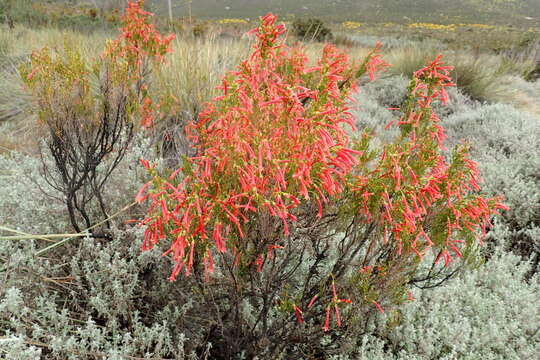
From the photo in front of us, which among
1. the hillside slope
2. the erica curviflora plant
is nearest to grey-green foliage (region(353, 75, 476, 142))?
the erica curviflora plant

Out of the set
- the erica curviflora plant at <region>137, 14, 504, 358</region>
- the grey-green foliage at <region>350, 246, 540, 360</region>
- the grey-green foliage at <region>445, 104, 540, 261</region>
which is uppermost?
the erica curviflora plant at <region>137, 14, 504, 358</region>

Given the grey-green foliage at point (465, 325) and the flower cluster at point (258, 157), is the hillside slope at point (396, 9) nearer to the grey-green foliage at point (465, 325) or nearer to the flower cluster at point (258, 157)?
the grey-green foliage at point (465, 325)

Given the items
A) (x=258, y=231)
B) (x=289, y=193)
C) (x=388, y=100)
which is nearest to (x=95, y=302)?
(x=258, y=231)

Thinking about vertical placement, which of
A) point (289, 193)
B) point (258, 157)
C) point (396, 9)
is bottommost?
point (289, 193)

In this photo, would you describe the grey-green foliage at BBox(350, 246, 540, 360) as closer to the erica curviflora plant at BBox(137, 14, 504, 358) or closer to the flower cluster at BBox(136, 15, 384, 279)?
the erica curviflora plant at BBox(137, 14, 504, 358)

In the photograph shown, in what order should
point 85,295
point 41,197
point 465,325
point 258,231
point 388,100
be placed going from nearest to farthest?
point 258,231, point 85,295, point 465,325, point 41,197, point 388,100

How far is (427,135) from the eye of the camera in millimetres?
1608

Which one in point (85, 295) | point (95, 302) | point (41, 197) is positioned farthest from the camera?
point (41, 197)

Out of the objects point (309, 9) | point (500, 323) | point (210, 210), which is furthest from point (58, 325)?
point (309, 9)

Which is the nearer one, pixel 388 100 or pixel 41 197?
pixel 41 197

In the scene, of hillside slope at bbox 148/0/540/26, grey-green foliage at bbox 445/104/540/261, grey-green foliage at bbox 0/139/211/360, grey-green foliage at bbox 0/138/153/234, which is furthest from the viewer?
hillside slope at bbox 148/0/540/26

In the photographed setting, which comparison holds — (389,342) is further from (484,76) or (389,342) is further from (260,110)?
(484,76)

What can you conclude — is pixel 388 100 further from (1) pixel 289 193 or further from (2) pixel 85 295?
(1) pixel 289 193

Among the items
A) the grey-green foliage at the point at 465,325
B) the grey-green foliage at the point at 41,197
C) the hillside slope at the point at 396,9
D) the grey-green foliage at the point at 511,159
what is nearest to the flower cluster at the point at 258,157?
the grey-green foliage at the point at 465,325
